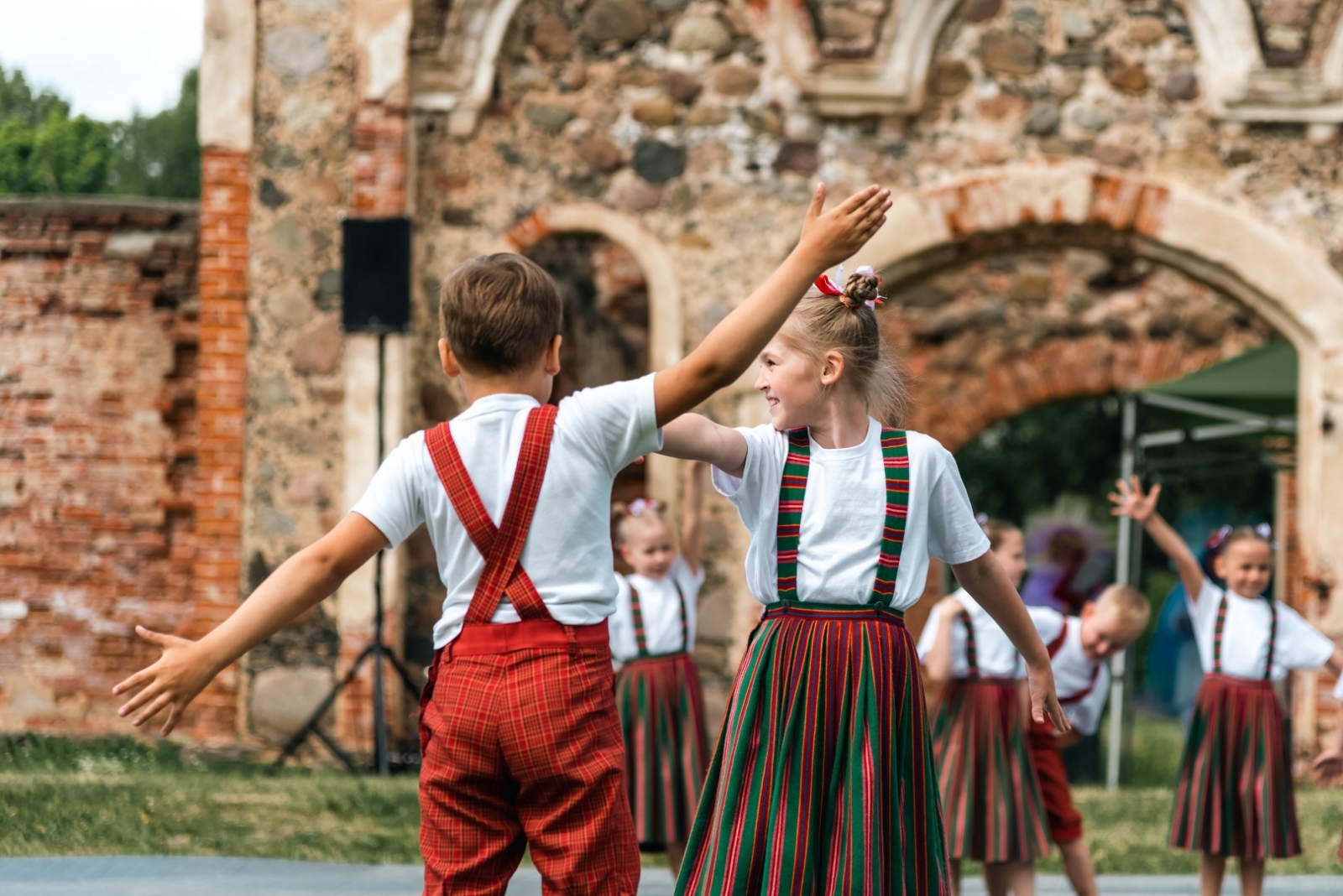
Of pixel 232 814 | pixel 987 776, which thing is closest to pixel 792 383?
pixel 987 776

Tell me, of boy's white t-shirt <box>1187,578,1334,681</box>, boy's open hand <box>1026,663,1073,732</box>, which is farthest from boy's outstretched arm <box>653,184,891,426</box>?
boy's white t-shirt <box>1187,578,1334,681</box>

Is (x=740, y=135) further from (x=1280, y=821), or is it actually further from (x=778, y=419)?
(x=778, y=419)

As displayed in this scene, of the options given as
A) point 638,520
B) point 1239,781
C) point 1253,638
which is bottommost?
point 1239,781

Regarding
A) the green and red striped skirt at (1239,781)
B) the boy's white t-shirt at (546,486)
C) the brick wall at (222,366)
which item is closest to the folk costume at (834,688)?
the boy's white t-shirt at (546,486)

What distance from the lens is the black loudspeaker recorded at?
702 cm

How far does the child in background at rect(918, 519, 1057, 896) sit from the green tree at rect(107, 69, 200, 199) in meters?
6.60

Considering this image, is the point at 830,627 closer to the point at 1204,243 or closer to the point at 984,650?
the point at 984,650

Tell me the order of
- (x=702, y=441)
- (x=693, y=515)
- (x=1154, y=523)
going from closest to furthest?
(x=702, y=441) < (x=693, y=515) < (x=1154, y=523)

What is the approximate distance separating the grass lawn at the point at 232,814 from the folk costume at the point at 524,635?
306 centimetres

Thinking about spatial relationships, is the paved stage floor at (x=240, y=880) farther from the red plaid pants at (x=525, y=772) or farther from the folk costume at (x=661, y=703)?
the red plaid pants at (x=525, y=772)

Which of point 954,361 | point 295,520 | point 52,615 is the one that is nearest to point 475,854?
point 295,520

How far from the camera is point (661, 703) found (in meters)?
5.31

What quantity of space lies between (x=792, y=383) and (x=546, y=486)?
1.89 ft

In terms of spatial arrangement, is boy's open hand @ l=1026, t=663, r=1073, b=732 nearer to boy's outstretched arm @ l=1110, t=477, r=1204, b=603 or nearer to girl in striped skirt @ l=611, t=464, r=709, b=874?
boy's outstretched arm @ l=1110, t=477, r=1204, b=603
